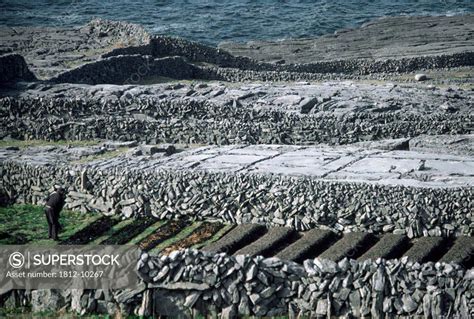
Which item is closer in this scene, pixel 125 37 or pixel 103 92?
pixel 103 92

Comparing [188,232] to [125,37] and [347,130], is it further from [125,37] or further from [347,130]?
[125,37]

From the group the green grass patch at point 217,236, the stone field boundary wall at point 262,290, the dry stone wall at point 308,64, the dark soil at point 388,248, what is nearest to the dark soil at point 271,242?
the green grass patch at point 217,236

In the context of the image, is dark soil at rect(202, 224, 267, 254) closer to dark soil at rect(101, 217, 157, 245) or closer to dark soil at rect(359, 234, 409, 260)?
dark soil at rect(101, 217, 157, 245)

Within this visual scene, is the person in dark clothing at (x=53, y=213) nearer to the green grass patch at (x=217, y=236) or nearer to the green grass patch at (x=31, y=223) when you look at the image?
the green grass patch at (x=31, y=223)

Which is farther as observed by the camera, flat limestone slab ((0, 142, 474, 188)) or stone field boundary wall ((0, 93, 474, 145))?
stone field boundary wall ((0, 93, 474, 145))

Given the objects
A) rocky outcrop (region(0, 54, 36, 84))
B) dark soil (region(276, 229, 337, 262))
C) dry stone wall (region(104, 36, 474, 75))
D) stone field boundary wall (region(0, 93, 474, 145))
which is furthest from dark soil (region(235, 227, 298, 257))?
dry stone wall (region(104, 36, 474, 75))

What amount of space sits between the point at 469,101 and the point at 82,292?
22.2 meters

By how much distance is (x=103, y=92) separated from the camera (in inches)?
1438

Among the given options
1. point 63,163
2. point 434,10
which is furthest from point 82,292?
point 434,10

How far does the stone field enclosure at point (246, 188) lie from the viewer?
1694 centimetres

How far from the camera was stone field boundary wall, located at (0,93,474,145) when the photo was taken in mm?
30781

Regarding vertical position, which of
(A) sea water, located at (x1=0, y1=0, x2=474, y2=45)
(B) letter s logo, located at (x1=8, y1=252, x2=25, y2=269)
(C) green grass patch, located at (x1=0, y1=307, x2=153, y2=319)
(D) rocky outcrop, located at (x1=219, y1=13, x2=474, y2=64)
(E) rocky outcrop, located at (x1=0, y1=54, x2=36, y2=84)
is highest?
(B) letter s logo, located at (x1=8, y1=252, x2=25, y2=269)

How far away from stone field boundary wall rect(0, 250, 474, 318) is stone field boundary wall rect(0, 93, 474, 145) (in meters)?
14.1

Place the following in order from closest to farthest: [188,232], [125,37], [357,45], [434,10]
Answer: [188,232] < [125,37] < [357,45] < [434,10]
